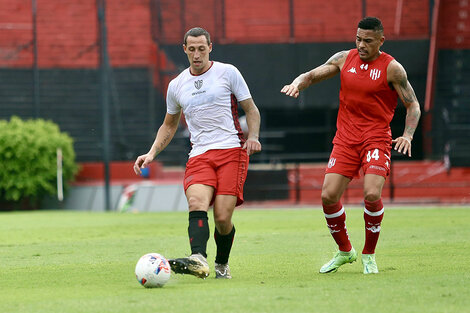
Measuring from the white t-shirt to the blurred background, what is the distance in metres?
19.3

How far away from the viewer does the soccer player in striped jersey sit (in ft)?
29.3

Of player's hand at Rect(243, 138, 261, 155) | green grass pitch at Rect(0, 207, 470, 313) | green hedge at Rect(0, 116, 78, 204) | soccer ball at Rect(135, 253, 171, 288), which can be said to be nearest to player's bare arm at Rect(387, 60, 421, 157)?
green grass pitch at Rect(0, 207, 470, 313)

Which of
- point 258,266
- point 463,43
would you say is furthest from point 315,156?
point 258,266

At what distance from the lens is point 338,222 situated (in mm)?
9266

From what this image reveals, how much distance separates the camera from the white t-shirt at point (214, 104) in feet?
28.6

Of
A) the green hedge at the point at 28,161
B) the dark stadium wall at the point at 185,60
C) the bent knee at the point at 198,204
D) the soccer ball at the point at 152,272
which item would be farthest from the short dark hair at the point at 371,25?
the dark stadium wall at the point at 185,60

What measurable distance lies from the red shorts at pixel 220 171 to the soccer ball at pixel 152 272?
39.4 inches

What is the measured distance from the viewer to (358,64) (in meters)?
9.18

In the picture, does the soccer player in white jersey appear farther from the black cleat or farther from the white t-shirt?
the black cleat

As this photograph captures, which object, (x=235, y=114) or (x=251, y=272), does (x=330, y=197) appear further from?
(x=235, y=114)

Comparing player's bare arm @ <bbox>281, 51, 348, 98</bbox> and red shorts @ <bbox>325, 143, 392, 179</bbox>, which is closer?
red shorts @ <bbox>325, 143, 392, 179</bbox>

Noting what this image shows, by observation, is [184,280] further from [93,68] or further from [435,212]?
[93,68]

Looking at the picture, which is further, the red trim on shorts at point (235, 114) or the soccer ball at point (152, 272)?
the red trim on shorts at point (235, 114)

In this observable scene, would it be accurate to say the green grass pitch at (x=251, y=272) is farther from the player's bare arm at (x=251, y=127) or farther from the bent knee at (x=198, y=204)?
the player's bare arm at (x=251, y=127)
